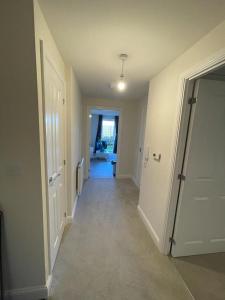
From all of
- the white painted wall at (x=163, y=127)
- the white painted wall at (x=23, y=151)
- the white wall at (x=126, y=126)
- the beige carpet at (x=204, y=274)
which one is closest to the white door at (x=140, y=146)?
the white wall at (x=126, y=126)

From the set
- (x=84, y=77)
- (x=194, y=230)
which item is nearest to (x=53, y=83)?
(x=84, y=77)

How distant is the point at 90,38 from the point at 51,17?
364 millimetres

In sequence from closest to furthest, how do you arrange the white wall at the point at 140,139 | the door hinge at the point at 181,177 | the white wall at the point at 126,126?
the door hinge at the point at 181,177
the white wall at the point at 140,139
the white wall at the point at 126,126

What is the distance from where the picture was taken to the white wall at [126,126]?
4.07m

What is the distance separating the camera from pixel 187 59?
59.7 inches

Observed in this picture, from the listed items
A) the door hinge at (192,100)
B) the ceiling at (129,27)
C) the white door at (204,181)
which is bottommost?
the white door at (204,181)

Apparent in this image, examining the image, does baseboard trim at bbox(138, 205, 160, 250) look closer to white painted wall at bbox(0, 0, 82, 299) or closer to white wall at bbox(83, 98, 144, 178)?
white painted wall at bbox(0, 0, 82, 299)

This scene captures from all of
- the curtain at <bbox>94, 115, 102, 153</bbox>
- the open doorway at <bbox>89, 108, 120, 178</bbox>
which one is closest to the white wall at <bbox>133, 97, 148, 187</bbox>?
the open doorway at <bbox>89, 108, 120, 178</bbox>

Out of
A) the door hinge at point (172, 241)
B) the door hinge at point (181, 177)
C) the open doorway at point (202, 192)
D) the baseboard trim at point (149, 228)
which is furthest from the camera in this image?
the baseboard trim at point (149, 228)

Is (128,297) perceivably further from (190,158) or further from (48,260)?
(190,158)

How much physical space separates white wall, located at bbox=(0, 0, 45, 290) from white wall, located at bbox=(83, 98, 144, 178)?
3075mm

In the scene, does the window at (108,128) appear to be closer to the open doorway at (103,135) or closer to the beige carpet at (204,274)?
the open doorway at (103,135)

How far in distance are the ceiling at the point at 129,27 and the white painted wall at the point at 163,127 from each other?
4.3 inches

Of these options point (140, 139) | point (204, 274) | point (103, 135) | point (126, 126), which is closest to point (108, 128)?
point (103, 135)
